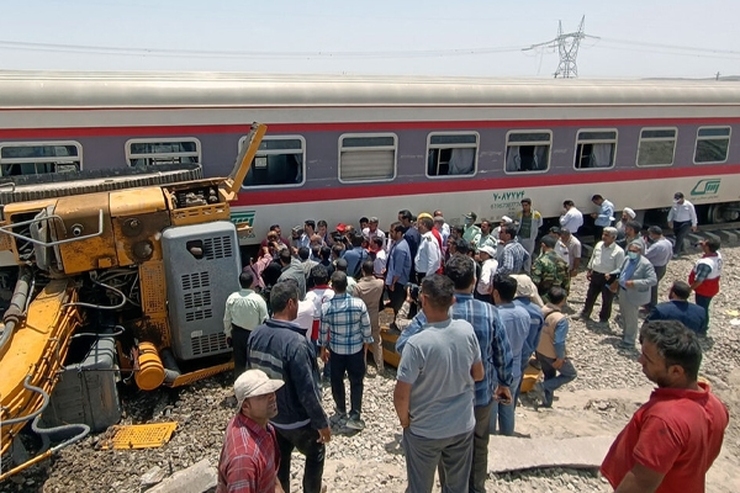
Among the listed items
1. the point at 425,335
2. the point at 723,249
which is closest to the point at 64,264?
the point at 425,335

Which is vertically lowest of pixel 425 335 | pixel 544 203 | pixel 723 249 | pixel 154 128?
pixel 723 249

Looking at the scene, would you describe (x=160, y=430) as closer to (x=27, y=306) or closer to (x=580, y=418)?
(x=27, y=306)

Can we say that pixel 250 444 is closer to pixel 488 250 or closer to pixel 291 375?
pixel 291 375

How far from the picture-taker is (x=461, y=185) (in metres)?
9.81

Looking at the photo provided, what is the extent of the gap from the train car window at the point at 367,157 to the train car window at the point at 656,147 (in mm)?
5333

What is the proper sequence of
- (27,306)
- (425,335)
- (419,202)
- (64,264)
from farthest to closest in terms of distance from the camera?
(419,202) < (64,264) < (27,306) < (425,335)

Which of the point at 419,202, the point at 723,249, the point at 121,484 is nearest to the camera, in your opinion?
the point at 121,484

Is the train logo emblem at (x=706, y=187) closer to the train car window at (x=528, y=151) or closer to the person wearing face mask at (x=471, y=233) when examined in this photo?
the train car window at (x=528, y=151)

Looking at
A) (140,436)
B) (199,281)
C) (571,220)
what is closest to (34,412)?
(140,436)

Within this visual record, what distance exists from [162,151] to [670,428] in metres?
7.00

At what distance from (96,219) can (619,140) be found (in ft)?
30.8

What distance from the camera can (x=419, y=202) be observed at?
31.3 ft

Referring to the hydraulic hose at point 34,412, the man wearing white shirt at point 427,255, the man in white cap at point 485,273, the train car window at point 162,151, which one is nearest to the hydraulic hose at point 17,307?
the hydraulic hose at point 34,412

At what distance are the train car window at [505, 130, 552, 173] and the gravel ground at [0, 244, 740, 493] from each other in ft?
12.4
